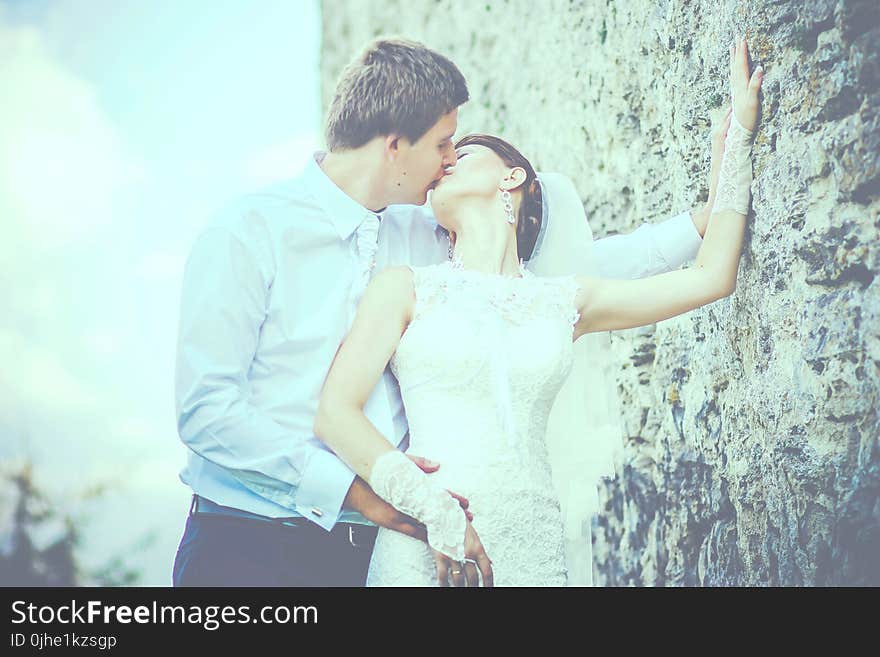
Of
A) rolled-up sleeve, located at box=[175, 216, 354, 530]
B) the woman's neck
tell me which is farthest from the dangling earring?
rolled-up sleeve, located at box=[175, 216, 354, 530]

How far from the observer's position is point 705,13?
2.15m

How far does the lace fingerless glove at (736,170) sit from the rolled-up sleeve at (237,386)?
2.96 feet

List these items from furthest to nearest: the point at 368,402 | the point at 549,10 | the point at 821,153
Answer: the point at 549,10 < the point at 368,402 < the point at 821,153

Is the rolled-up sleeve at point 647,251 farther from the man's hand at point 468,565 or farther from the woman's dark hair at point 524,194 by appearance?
the man's hand at point 468,565

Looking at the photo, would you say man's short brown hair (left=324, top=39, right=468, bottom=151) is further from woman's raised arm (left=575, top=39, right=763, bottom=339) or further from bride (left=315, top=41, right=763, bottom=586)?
woman's raised arm (left=575, top=39, right=763, bottom=339)

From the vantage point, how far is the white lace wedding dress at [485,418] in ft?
6.32

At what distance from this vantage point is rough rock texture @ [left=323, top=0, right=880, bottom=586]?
6.02 ft

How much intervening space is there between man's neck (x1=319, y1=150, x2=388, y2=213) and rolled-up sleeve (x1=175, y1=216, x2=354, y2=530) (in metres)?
0.21

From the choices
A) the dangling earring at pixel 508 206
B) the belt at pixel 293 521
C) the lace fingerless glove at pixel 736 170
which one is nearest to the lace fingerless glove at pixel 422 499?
the belt at pixel 293 521

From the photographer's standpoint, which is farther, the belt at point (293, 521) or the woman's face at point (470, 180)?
the woman's face at point (470, 180)

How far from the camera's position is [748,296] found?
2.04 metres

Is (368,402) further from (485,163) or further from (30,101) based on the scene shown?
(30,101)
